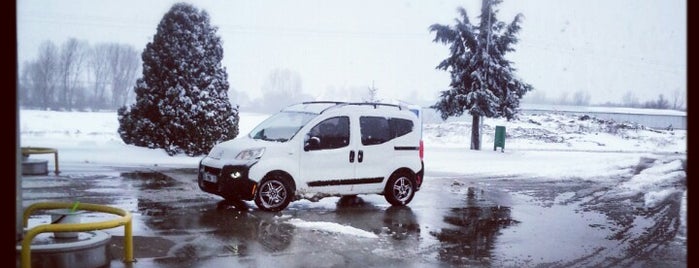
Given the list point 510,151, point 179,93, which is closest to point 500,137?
point 510,151

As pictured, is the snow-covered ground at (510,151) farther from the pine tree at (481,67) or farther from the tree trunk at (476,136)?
the pine tree at (481,67)

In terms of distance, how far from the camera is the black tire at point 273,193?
10.1 metres

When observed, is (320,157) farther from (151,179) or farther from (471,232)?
(151,179)

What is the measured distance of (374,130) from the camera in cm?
1121

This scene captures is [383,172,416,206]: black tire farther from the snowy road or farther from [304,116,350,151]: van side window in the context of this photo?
[304,116,350,151]: van side window

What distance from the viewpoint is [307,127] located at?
34.6 feet

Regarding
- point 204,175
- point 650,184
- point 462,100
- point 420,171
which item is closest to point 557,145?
point 462,100

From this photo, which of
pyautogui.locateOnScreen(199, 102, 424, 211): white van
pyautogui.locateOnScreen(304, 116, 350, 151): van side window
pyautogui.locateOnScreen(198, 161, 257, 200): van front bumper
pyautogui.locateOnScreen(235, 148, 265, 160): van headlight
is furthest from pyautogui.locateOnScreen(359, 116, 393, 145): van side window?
pyautogui.locateOnScreen(198, 161, 257, 200): van front bumper

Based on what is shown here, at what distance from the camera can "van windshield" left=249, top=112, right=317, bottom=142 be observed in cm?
1062

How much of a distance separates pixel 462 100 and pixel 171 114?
513 inches

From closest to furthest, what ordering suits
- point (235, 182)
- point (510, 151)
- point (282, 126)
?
point (235, 182)
point (282, 126)
point (510, 151)

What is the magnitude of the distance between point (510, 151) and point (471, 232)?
66.3 ft

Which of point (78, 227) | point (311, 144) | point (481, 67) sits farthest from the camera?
point (481, 67)

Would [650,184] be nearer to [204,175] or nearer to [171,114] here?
[204,175]
